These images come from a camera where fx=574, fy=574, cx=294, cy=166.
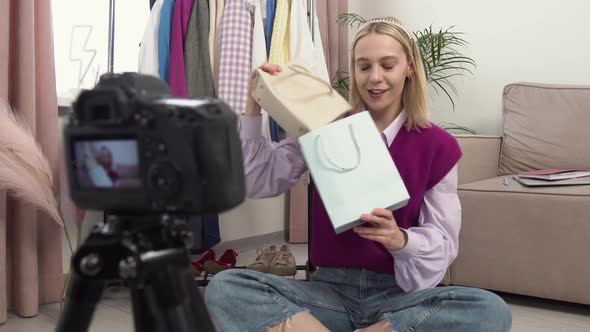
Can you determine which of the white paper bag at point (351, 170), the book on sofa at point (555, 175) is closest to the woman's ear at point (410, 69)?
the white paper bag at point (351, 170)

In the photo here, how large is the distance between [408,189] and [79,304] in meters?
0.77

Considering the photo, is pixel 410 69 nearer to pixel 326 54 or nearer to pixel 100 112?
pixel 100 112

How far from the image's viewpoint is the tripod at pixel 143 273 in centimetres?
54

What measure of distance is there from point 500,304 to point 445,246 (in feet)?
0.48

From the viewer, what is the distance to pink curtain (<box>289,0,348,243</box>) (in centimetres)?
302

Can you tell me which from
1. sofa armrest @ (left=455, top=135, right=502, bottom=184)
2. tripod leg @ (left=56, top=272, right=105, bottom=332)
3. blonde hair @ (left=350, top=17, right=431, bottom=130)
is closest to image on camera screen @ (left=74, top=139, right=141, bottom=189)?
tripod leg @ (left=56, top=272, right=105, bottom=332)

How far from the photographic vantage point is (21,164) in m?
1.57

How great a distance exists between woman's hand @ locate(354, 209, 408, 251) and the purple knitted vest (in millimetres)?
143

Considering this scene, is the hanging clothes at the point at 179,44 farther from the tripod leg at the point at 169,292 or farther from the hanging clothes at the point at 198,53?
the tripod leg at the point at 169,292

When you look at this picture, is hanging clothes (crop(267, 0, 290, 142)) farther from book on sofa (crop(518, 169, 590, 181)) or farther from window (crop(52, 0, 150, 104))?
book on sofa (crop(518, 169, 590, 181))

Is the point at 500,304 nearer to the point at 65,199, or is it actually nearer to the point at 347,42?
the point at 65,199

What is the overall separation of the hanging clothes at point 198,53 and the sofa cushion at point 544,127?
51.8 inches

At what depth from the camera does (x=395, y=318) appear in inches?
42.2

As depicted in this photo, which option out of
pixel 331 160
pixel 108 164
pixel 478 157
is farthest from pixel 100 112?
pixel 478 157
